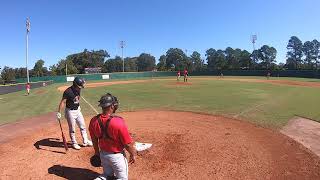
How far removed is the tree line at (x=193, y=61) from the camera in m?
113

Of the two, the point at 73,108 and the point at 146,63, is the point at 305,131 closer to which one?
the point at 73,108

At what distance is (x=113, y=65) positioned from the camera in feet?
527

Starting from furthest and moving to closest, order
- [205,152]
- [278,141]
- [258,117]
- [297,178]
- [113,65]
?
[113,65], [258,117], [278,141], [205,152], [297,178]

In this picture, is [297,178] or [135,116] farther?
[135,116]

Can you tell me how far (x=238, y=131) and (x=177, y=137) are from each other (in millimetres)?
2378

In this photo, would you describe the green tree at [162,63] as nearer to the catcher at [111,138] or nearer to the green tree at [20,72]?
the green tree at [20,72]

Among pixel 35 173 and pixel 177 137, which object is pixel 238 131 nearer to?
pixel 177 137

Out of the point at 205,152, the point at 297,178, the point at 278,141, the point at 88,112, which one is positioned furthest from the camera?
the point at 88,112

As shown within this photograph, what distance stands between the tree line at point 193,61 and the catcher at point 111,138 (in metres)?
83.4

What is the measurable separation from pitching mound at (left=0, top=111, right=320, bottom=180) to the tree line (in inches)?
3057

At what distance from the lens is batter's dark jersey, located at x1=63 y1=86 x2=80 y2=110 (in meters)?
8.83

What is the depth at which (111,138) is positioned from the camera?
514 centimetres

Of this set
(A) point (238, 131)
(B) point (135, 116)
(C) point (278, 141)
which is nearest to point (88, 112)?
(B) point (135, 116)

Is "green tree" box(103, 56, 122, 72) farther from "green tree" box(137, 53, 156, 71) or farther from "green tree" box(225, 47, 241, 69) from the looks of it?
"green tree" box(225, 47, 241, 69)
